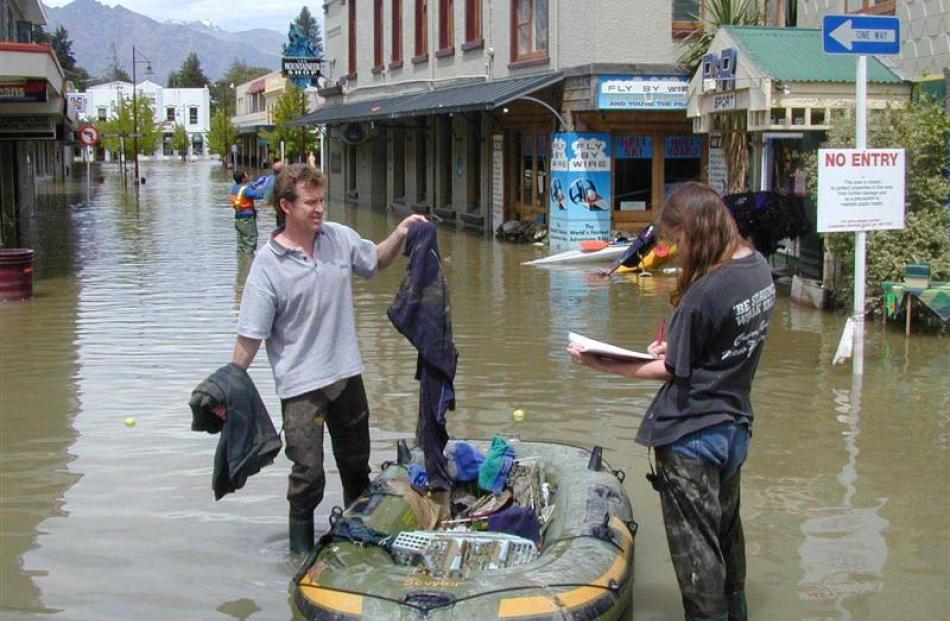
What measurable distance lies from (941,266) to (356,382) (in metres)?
7.54

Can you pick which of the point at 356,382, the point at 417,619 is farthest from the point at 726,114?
the point at 417,619

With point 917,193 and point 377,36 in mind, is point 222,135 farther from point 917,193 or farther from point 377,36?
point 917,193

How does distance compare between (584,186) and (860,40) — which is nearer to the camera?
(860,40)

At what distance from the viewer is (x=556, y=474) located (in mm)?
5949

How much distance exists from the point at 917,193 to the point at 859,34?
2.86 metres

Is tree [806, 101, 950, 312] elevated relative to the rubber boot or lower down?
elevated

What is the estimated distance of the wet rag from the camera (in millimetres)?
5848

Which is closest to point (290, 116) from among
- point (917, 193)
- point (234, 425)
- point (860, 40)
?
point (917, 193)

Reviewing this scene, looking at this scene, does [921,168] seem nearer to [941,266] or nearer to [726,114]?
[941,266]

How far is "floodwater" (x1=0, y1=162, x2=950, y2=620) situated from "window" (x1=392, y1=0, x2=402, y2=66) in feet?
58.0

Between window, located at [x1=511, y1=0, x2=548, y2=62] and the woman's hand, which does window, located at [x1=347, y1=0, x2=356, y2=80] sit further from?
the woman's hand

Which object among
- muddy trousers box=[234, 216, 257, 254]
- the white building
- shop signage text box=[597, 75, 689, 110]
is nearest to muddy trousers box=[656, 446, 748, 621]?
muddy trousers box=[234, 216, 257, 254]

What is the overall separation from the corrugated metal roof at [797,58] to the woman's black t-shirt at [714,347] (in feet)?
31.5

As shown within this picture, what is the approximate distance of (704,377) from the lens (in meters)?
4.18
